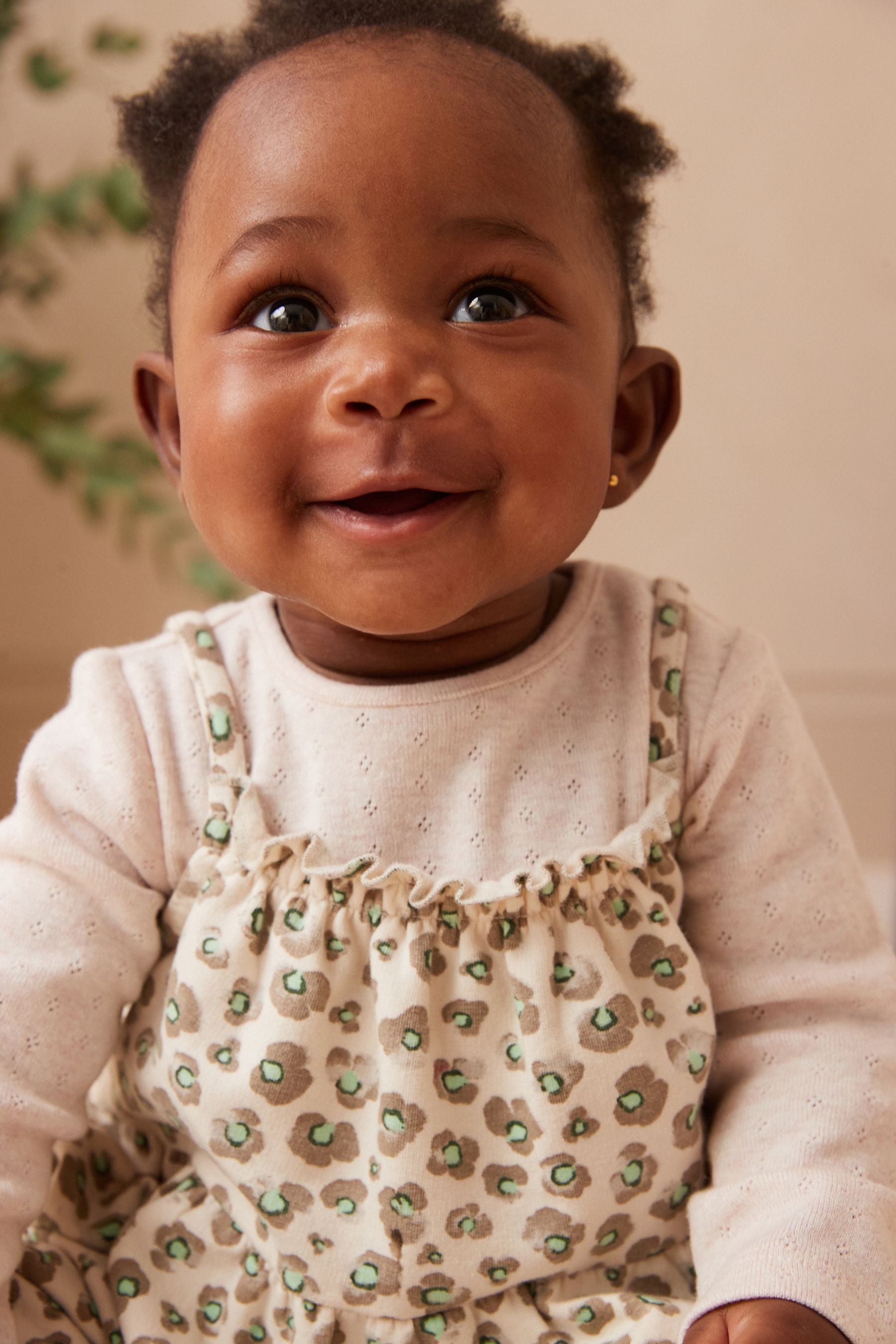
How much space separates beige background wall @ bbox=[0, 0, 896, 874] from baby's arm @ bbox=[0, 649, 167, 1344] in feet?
3.21

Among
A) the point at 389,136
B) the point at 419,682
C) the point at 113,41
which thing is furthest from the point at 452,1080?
the point at 113,41

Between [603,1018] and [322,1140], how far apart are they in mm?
168

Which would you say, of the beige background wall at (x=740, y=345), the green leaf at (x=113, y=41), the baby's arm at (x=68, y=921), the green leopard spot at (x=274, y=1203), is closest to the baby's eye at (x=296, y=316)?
the baby's arm at (x=68, y=921)

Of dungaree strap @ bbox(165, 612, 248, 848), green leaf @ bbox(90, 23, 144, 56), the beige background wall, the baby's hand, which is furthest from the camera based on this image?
the beige background wall

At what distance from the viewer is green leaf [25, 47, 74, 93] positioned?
139 centimetres

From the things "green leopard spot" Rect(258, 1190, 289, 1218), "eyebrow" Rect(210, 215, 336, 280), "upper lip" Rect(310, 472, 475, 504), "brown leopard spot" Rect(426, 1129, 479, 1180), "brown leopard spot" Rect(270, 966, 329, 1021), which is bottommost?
"green leopard spot" Rect(258, 1190, 289, 1218)

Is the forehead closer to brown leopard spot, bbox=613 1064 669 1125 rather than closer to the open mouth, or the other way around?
the open mouth

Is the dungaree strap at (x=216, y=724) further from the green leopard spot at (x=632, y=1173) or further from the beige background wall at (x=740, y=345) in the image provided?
the beige background wall at (x=740, y=345)

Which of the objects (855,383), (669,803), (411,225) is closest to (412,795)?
(669,803)

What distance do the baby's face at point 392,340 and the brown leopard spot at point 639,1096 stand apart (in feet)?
0.88

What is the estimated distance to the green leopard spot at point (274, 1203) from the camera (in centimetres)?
73

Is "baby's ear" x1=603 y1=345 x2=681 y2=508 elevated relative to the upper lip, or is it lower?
elevated

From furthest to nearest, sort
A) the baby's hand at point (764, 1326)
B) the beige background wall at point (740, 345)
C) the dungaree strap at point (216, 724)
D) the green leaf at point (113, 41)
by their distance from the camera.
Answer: the beige background wall at point (740, 345), the green leaf at point (113, 41), the dungaree strap at point (216, 724), the baby's hand at point (764, 1326)

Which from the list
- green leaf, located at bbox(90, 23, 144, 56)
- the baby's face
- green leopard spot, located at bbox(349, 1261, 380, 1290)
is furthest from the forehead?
green leaf, located at bbox(90, 23, 144, 56)
